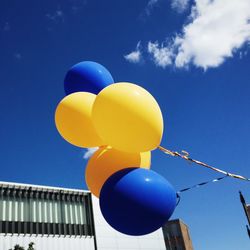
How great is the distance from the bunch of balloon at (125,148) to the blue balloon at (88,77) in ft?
1.87

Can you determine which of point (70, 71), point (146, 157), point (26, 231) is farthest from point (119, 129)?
point (26, 231)

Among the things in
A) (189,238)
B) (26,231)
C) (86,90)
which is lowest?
(86,90)

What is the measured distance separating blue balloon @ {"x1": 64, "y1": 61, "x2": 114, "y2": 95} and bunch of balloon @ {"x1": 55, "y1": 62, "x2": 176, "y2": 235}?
1.87ft

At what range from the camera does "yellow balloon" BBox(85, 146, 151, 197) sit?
18.5ft

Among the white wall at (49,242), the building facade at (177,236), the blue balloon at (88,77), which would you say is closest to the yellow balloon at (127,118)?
the blue balloon at (88,77)

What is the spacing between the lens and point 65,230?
76.8ft

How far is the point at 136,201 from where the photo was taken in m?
4.90

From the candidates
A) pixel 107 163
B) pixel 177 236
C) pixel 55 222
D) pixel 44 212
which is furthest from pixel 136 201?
pixel 177 236

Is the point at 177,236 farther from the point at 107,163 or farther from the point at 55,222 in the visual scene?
the point at 107,163

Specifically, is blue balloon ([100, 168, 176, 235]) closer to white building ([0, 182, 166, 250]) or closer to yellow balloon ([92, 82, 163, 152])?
yellow balloon ([92, 82, 163, 152])

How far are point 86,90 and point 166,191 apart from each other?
2.43 meters

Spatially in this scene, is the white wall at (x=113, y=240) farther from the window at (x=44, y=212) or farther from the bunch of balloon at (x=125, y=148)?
the bunch of balloon at (x=125, y=148)

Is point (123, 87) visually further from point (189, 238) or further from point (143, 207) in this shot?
point (189, 238)

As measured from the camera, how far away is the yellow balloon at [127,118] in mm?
5066
